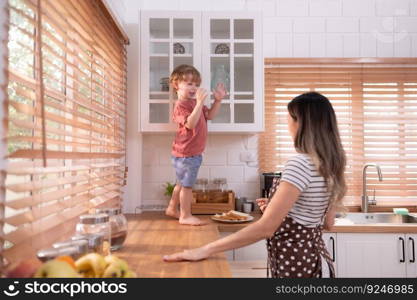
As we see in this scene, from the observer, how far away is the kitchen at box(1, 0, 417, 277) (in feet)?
8.38

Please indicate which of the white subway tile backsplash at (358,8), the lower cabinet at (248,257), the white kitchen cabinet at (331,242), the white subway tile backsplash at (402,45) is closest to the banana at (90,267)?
the lower cabinet at (248,257)

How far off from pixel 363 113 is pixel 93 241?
2.41m

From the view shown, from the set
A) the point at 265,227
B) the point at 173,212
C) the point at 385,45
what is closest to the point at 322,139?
the point at 265,227

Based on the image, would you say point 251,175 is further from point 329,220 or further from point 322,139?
point 322,139

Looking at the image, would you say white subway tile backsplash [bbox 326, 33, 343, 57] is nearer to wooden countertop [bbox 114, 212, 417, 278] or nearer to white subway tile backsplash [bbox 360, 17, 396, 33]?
white subway tile backsplash [bbox 360, 17, 396, 33]

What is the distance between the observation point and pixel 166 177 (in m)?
2.84

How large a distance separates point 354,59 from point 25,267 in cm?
271

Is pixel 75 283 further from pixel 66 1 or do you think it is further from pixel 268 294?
pixel 66 1

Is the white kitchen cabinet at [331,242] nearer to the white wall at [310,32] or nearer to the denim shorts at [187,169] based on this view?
the white wall at [310,32]

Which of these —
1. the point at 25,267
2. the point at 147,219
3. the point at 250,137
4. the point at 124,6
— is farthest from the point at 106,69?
the point at 25,267

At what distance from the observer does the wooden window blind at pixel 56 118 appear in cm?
118

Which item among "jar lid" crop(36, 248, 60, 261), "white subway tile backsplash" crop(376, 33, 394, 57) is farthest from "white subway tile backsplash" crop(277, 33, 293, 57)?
"jar lid" crop(36, 248, 60, 261)

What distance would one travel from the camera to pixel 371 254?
2426 mm

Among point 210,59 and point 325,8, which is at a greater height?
point 325,8
